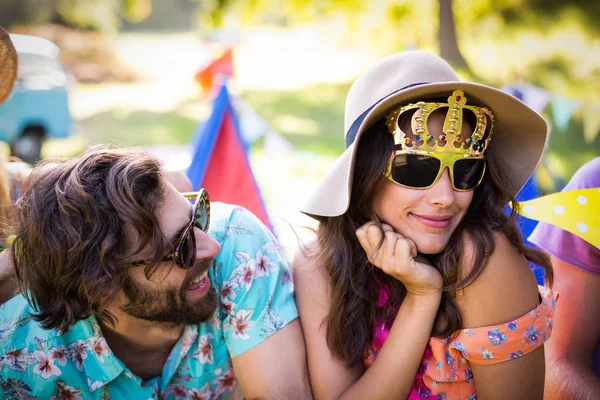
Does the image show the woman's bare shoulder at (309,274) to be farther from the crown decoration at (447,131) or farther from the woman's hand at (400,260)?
the crown decoration at (447,131)

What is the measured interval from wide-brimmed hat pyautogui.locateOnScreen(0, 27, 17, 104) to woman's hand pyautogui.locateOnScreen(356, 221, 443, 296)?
1616 mm

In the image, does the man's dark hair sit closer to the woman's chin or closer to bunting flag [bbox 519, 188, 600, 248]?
the woman's chin

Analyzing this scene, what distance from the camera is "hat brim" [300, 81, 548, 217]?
1.90 meters

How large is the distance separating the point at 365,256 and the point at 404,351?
1.33 ft

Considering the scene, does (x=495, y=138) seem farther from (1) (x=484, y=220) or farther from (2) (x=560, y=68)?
(2) (x=560, y=68)

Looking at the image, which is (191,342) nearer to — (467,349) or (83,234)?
(83,234)

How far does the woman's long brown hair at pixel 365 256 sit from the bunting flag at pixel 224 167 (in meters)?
1.39

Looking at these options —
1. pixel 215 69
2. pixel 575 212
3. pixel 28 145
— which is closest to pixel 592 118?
pixel 575 212

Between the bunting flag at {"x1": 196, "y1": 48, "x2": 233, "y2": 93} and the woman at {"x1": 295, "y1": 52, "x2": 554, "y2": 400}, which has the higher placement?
the woman at {"x1": 295, "y1": 52, "x2": 554, "y2": 400}

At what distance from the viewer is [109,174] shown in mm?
1984

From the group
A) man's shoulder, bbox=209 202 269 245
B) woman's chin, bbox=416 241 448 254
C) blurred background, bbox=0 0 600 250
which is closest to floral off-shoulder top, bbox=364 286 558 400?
woman's chin, bbox=416 241 448 254

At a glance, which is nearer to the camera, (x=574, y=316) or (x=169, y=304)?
(x=169, y=304)

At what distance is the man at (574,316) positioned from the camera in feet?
7.20

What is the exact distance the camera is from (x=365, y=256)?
2.23 meters
